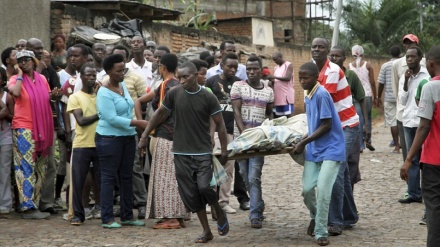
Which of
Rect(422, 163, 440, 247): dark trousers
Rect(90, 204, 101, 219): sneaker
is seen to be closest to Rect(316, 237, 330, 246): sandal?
Rect(422, 163, 440, 247): dark trousers

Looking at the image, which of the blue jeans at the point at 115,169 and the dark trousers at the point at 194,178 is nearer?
the dark trousers at the point at 194,178

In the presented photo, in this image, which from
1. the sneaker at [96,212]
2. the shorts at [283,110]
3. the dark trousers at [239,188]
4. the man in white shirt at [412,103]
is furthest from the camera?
the shorts at [283,110]

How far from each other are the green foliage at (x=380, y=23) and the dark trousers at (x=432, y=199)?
36.1 meters

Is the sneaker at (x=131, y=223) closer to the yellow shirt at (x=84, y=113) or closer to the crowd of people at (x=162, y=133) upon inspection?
the crowd of people at (x=162, y=133)

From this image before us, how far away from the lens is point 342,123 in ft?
30.7

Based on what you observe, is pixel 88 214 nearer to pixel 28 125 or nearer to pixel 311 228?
pixel 28 125

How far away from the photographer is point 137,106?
10242 millimetres

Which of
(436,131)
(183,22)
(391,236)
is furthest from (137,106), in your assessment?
(183,22)

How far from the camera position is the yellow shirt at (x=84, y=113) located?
10047 millimetres

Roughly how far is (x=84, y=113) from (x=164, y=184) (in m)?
1.23

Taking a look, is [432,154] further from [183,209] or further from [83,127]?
[83,127]

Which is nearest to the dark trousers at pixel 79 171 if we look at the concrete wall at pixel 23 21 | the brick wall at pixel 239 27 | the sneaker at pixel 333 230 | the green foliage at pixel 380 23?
the sneaker at pixel 333 230

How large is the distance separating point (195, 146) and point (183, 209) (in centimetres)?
121

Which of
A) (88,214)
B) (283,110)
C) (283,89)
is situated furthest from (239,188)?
(283,89)
